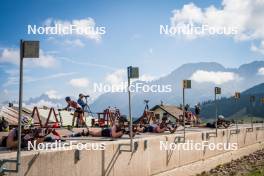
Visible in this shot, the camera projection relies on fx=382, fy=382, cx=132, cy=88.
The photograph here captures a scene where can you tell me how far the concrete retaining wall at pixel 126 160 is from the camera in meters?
9.96

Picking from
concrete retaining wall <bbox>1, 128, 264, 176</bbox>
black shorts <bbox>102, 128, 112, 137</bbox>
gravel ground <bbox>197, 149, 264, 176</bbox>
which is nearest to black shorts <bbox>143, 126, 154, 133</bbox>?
concrete retaining wall <bbox>1, 128, 264, 176</bbox>

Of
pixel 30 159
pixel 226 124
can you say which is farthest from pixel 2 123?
pixel 226 124

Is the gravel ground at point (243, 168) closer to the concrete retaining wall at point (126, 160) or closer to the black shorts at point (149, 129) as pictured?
the concrete retaining wall at point (126, 160)

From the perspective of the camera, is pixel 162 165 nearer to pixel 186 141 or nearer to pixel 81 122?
pixel 186 141

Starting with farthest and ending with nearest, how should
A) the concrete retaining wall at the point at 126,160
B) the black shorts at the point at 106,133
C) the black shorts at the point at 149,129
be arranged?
the black shorts at the point at 149,129, the black shorts at the point at 106,133, the concrete retaining wall at the point at 126,160

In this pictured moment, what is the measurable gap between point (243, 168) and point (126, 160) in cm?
1280

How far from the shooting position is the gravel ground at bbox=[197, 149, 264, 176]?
2127cm

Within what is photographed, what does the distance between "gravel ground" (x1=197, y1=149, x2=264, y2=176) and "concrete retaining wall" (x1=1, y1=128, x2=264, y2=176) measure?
43 cm

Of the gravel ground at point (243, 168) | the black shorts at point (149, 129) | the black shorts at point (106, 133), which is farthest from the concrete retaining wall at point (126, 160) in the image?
the black shorts at point (149, 129)

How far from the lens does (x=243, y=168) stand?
2378 cm

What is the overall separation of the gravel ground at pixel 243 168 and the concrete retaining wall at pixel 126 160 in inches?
16.9

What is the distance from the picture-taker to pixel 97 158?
12031 millimetres

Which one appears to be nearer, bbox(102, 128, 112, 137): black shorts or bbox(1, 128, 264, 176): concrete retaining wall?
bbox(1, 128, 264, 176): concrete retaining wall

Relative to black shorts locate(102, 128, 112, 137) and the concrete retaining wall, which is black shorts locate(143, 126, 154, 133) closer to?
the concrete retaining wall
